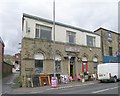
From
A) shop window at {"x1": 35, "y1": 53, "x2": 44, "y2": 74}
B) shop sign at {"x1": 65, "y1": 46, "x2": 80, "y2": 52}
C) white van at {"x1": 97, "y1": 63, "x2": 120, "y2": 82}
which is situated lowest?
Answer: white van at {"x1": 97, "y1": 63, "x2": 120, "y2": 82}

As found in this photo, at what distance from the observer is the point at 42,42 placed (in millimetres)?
22516

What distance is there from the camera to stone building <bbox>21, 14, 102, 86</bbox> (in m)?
21.3

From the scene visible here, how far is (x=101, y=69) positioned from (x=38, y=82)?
7928 millimetres

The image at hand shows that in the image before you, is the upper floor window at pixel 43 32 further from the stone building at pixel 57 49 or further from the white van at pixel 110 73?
the white van at pixel 110 73

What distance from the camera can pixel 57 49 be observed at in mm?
23812

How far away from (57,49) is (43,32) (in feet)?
9.17

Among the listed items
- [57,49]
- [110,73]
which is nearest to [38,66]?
[57,49]

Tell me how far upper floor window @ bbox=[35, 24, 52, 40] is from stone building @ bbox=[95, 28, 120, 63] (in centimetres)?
1136

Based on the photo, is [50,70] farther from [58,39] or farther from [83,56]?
[83,56]

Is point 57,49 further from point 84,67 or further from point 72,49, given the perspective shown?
point 84,67

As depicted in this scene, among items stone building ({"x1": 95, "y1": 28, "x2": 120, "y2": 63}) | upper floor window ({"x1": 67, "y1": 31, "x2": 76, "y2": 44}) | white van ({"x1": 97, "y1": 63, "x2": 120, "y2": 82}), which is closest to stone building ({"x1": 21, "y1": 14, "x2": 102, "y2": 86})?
upper floor window ({"x1": 67, "y1": 31, "x2": 76, "y2": 44})

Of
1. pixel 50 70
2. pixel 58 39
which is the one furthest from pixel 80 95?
pixel 58 39

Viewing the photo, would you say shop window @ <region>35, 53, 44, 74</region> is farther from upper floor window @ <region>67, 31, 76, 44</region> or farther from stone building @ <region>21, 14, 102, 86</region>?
upper floor window @ <region>67, 31, 76, 44</region>

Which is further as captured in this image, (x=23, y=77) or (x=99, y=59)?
(x=99, y=59)
